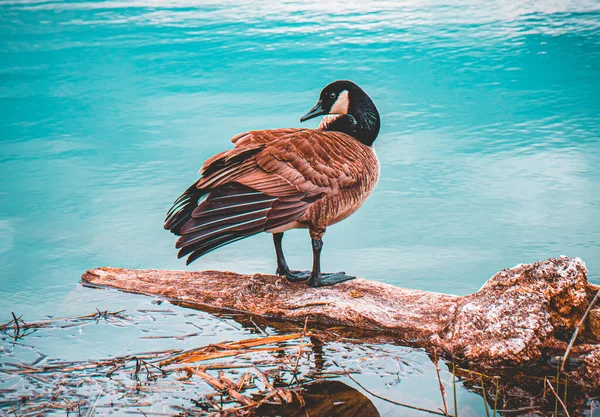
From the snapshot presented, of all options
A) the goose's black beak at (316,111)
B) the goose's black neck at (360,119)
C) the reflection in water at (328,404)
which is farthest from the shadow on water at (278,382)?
the goose's black beak at (316,111)

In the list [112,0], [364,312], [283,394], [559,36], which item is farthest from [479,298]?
[112,0]

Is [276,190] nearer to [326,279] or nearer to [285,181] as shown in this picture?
[285,181]

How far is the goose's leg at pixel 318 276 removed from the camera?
5759 millimetres

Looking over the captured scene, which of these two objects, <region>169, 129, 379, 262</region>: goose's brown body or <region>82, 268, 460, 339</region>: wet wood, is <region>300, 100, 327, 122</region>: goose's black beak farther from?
<region>82, 268, 460, 339</region>: wet wood

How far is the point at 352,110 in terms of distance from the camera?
614 cm

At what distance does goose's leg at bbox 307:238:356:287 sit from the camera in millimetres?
5759

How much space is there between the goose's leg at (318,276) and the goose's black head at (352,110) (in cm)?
99

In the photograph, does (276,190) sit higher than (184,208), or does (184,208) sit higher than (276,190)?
(276,190)

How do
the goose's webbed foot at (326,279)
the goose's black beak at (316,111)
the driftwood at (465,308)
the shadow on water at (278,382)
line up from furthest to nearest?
the goose's black beak at (316,111) → the goose's webbed foot at (326,279) → the driftwood at (465,308) → the shadow on water at (278,382)

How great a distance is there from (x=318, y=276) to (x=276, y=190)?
858mm

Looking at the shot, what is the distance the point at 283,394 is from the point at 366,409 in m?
0.50

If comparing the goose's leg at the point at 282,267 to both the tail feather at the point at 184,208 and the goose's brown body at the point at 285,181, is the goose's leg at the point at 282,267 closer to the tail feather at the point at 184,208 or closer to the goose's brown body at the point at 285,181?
the goose's brown body at the point at 285,181

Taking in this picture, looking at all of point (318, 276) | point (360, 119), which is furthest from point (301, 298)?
point (360, 119)

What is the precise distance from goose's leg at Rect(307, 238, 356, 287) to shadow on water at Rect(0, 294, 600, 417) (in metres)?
0.66
